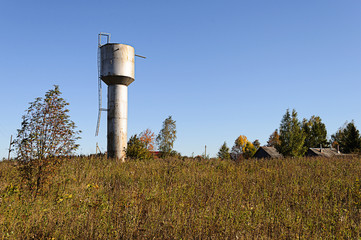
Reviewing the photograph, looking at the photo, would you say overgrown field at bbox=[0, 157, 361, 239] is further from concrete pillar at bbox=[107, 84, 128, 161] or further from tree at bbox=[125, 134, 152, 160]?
tree at bbox=[125, 134, 152, 160]

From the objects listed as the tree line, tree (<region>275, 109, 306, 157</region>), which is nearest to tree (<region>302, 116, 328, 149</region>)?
the tree line

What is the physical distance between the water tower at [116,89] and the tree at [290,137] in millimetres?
22977

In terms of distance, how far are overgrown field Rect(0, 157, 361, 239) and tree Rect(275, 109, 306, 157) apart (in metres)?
22.9

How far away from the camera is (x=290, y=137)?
32250mm

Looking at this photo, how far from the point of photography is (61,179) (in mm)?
8656

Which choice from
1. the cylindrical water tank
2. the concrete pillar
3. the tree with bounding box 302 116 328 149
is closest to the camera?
the concrete pillar

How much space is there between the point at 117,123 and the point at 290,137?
23625 mm

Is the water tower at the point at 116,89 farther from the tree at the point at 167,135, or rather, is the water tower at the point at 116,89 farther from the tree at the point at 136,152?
the tree at the point at 167,135

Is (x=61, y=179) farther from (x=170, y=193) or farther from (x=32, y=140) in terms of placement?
(x=170, y=193)

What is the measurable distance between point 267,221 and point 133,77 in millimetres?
13453

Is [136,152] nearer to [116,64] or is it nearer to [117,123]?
[117,123]

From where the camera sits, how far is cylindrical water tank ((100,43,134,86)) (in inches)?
632

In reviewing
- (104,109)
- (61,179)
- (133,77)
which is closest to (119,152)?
(104,109)

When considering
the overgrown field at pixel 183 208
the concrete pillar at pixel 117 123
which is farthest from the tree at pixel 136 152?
the overgrown field at pixel 183 208
